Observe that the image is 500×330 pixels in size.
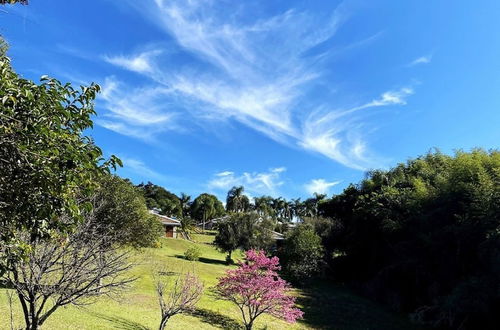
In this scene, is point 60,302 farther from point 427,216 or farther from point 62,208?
point 427,216

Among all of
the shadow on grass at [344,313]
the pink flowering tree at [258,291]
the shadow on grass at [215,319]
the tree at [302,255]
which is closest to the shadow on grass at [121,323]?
the shadow on grass at [215,319]

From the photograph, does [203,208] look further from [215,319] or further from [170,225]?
[215,319]

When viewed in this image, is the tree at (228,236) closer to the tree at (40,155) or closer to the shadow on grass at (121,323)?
the shadow on grass at (121,323)

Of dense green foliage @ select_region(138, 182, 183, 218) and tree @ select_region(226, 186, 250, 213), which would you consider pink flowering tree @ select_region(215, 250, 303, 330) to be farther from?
tree @ select_region(226, 186, 250, 213)

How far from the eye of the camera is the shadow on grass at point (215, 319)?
1728cm

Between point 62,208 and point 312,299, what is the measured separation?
25.7 m

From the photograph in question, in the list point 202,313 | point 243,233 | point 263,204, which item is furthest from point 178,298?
point 263,204

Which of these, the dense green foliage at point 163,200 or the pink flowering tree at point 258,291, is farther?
the dense green foliage at point 163,200

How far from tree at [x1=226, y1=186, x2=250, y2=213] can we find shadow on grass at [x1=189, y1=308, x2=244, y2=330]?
61.7m

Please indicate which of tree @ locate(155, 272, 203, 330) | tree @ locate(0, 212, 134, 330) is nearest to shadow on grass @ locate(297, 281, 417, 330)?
tree @ locate(155, 272, 203, 330)

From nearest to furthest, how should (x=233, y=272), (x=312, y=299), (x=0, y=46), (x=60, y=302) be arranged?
(x=0, y=46) < (x=60, y=302) < (x=233, y=272) < (x=312, y=299)

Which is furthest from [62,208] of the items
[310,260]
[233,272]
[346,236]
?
[346,236]

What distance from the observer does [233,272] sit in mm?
17484

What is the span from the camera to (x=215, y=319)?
18000 mm
